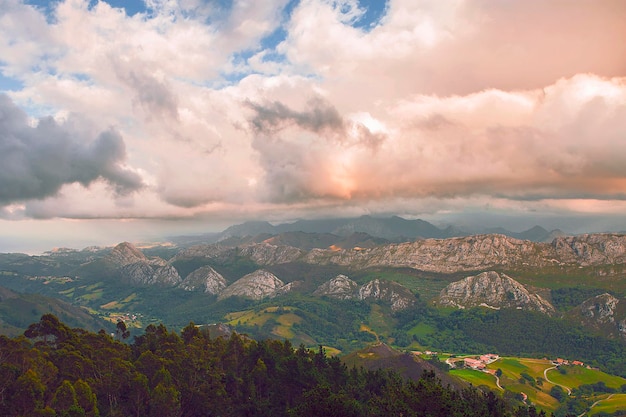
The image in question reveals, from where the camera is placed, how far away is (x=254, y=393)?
127 m

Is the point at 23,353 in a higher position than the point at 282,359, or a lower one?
higher

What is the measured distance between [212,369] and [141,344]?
36.7 metres

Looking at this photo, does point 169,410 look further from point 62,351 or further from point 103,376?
point 62,351

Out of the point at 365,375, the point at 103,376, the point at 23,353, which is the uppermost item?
the point at 23,353

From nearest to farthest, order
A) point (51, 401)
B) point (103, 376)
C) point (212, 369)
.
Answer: point (51, 401) → point (103, 376) → point (212, 369)

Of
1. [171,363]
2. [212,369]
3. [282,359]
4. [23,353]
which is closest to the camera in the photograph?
[23,353]

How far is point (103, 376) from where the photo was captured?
106688 millimetres

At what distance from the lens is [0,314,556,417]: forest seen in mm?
87125

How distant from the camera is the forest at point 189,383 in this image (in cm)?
8712

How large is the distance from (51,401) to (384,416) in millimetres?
70345

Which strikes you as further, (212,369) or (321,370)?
(321,370)

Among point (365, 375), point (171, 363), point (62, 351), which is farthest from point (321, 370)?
point (62, 351)

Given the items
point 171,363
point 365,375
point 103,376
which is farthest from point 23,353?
point 365,375

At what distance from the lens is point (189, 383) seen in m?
120
